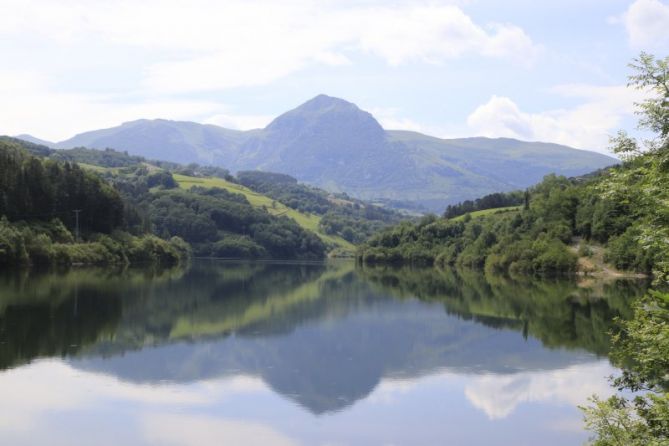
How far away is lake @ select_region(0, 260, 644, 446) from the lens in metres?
25.2

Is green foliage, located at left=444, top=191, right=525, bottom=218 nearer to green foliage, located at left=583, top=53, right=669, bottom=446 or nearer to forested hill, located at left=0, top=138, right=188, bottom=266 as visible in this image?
forested hill, located at left=0, top=138, right=188, bottom=266

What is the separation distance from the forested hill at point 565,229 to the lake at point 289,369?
760 centimetres

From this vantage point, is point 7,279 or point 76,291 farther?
point 7,279

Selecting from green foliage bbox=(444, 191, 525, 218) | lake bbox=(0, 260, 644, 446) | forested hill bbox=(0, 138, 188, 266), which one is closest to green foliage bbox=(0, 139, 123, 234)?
forested hill bbox=(0, 138, 188, 266)

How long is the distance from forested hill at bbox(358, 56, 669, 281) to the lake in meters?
7.60

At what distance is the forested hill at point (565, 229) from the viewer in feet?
61.5

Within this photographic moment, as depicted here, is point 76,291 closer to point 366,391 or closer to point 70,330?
point 70,330

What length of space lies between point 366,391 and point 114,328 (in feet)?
68.9

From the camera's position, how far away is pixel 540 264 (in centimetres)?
11925

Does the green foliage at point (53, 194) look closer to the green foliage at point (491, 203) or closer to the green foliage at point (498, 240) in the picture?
the green foliage at point (498, 240)

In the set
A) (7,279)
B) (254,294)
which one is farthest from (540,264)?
(7,279)

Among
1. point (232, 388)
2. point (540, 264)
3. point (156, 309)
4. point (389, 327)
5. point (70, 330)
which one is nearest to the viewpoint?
point (232, 388)

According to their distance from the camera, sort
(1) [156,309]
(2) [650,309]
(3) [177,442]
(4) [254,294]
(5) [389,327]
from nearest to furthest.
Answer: (2) [650,309] → (3) [177,442] → (5) [389,327] → (1) [156,309] → (4) [254,294]

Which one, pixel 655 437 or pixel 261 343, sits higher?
pixel 655 437
